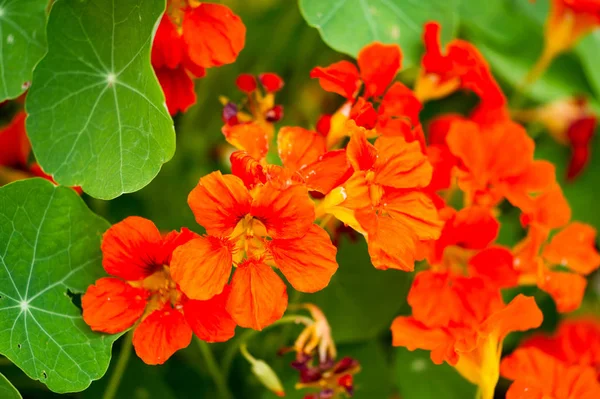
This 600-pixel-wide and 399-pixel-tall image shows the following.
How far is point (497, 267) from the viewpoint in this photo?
39.4 inches

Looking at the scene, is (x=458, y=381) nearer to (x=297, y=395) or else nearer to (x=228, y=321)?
(x=297, y=395)

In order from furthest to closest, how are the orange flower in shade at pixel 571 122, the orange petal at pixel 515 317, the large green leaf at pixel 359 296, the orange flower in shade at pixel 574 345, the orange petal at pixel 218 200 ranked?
the orange flower in shade at pixel 571 122
the large green leaf at pixel 359 296
the orange flower in shade at pixel 574 345
the orange petal at pixel 515 317
the orange petal at pixel 218 200

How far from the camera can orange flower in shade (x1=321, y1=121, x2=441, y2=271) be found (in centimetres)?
88

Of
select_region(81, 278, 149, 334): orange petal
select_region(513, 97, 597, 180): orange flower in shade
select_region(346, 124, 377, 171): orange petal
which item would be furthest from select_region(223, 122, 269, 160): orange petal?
select_region(513, 97, 597, 180): orange flower in shade

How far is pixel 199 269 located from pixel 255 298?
0.08 m

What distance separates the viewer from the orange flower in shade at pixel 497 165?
3.43ft

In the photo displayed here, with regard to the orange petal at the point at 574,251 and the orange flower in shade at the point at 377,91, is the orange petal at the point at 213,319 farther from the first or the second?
the orange petal at the point at 574,251

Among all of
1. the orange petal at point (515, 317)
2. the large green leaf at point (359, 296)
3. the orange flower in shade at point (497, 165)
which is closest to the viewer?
the orange petal at point (515, 317)

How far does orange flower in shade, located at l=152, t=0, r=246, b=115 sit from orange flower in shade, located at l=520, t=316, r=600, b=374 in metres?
0.72

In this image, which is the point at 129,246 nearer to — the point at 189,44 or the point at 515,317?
the point at 189,44

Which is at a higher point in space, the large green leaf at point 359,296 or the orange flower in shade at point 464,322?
the orange flower in shade at point 464,322

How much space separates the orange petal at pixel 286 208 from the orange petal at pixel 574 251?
0.49 meters

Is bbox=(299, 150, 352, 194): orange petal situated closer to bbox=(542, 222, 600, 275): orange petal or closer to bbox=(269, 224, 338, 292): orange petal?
bbox=(269, 224, 338, 292): orange petal

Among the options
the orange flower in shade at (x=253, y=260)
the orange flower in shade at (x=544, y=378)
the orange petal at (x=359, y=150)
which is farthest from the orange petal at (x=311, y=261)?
the orange flower in shade at (x=544, y=378)
